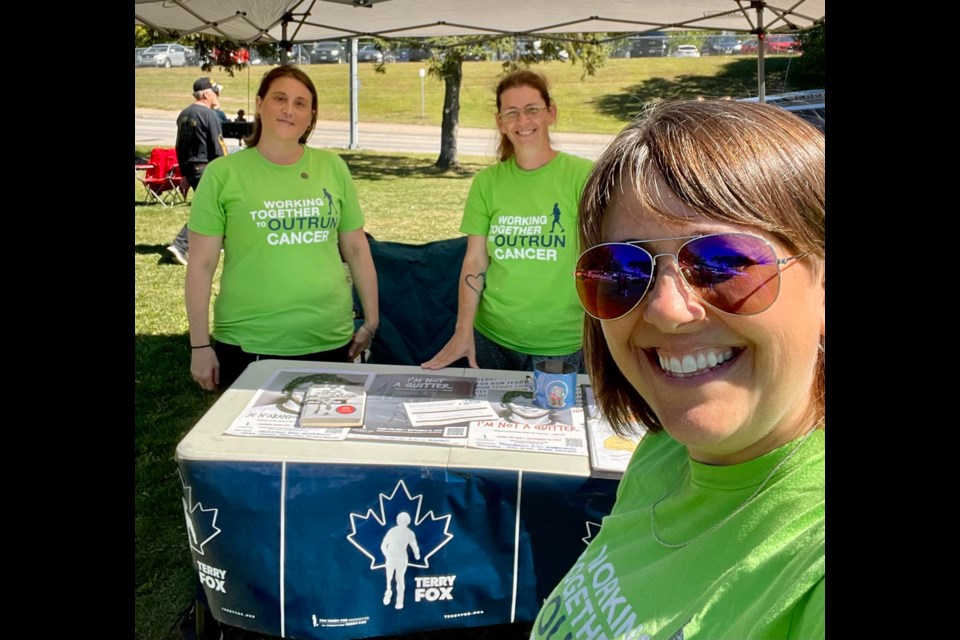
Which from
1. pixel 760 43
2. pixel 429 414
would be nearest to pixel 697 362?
pixel 429 414

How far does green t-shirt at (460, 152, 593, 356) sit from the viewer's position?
9.07 feet

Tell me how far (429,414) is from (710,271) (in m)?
1.53

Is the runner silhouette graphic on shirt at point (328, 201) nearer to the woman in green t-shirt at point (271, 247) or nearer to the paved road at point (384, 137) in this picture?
the woman in green t-shirt at point (271, 247)

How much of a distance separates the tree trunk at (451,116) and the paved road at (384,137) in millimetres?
1124

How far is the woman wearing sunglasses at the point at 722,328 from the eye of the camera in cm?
78

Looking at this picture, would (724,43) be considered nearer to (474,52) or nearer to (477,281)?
(474,52)

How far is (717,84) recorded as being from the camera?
47.2ft

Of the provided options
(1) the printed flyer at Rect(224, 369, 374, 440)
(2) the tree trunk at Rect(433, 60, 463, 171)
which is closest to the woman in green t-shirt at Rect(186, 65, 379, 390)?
(1) the printed flyer at Rect(224, 369, 374, 440)

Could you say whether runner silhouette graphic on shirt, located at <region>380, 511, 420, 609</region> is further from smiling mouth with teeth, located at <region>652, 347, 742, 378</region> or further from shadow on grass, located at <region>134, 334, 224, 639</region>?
smiling mouth with teeth, located at <region>652, 347, 742, 378</region>
